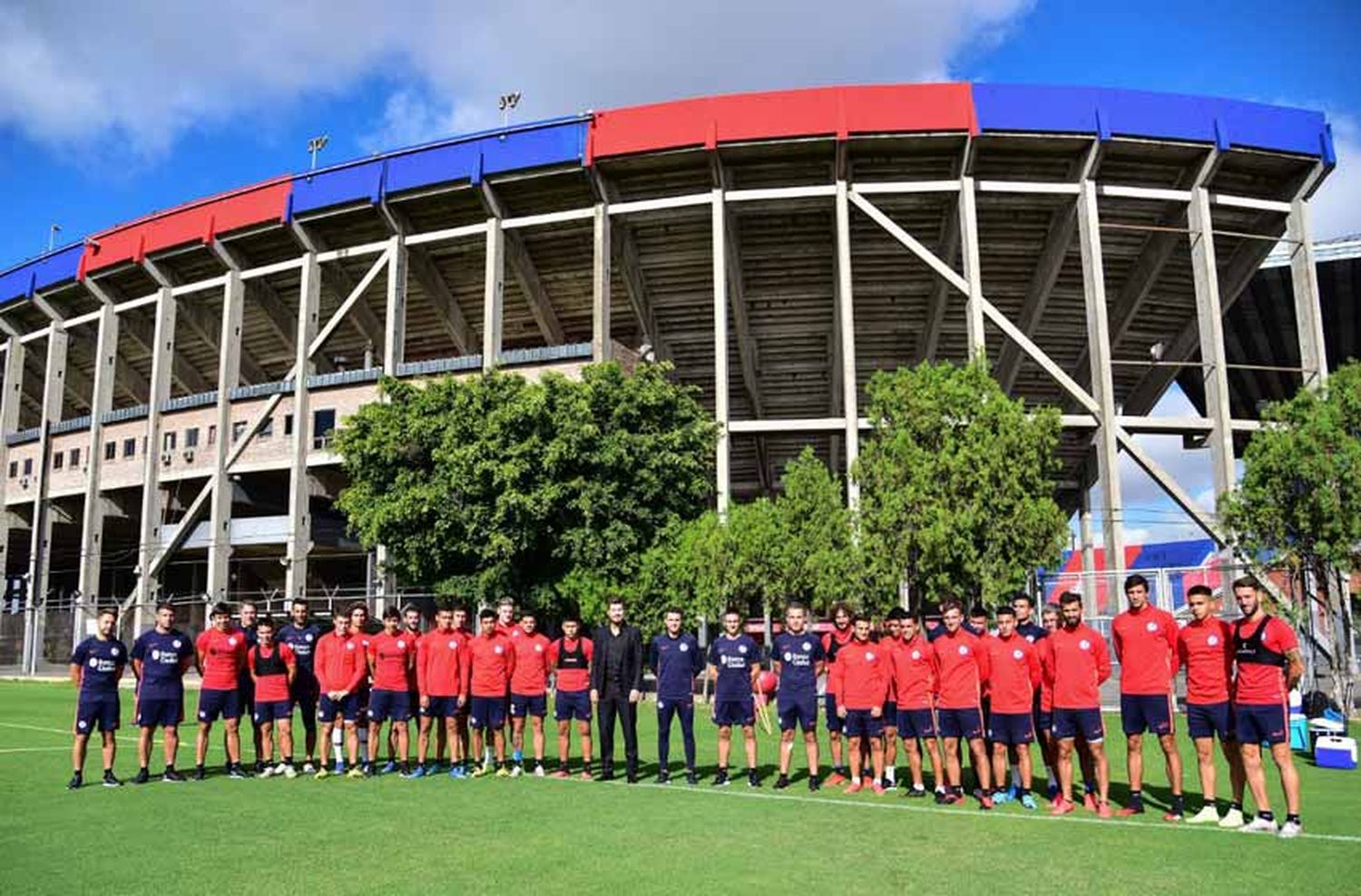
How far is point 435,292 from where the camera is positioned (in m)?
35.9

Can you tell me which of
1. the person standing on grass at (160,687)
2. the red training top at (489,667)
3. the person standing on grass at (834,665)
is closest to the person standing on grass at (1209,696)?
the person standing on grass at (834,665)

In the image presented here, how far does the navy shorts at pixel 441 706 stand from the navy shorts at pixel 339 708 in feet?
2.52

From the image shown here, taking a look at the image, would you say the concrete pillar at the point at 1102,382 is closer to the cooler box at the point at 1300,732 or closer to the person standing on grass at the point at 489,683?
the cooler box at the point at 1300,732

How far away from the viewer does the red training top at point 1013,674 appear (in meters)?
9.00

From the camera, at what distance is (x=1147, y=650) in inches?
342

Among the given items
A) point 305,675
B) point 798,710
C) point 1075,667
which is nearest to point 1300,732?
point 1075,667

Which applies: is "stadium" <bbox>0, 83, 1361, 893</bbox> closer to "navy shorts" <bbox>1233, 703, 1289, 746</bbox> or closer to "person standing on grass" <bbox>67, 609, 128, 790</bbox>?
"person standing on grass" <bbox>67, 609, 128, 790</bbox>

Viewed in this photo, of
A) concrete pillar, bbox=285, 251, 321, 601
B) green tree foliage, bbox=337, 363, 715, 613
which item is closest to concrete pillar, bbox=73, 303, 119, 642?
concrete pillar, bbox=285, 251, 321, 601

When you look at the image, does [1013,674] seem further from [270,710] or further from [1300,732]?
[270,710]

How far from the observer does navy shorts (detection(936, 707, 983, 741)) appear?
9133mm

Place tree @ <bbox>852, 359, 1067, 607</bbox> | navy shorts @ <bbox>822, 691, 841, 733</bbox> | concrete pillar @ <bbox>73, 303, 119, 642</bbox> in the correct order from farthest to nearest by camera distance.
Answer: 1. concrete pillar @ <bbox>73, 303, 119, 642</bbox>
2. tree @ <bbox>852, 359, 1067, 607</bbox>
3. navy shorts @ <bbox>822, 691, 841, 733</bbox>

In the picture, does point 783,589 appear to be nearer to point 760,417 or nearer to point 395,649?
point 395,649

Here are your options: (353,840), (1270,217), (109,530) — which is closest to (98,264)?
(109,530)

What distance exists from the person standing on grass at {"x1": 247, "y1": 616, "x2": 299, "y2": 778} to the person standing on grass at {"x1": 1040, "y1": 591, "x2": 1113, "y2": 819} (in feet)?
26.0
